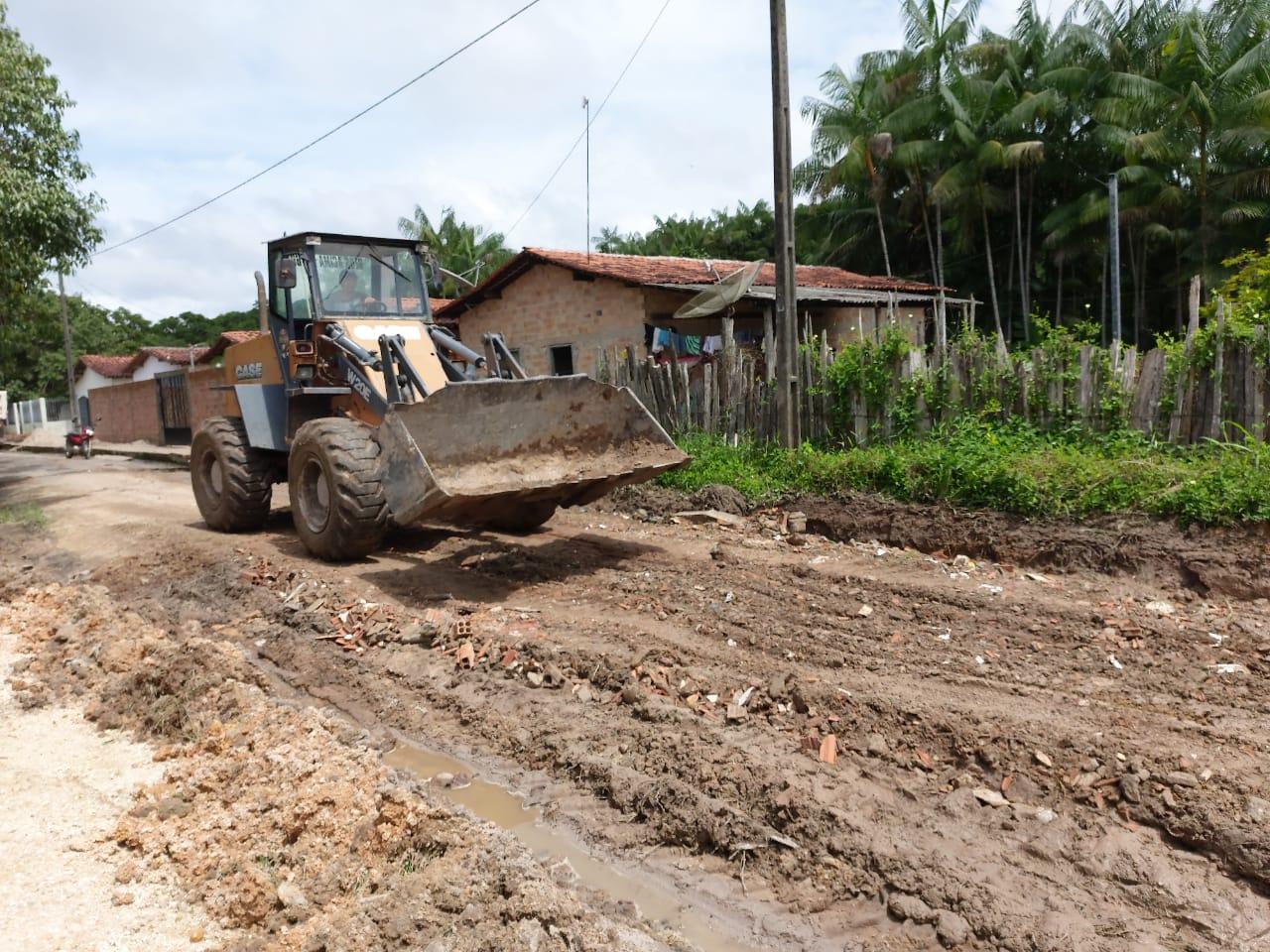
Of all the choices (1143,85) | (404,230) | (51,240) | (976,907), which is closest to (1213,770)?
(976,907)

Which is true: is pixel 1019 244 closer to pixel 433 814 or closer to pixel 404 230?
pixel 404 230

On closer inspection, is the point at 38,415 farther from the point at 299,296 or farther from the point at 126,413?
the point at 299,296

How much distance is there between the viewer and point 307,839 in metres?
3.74

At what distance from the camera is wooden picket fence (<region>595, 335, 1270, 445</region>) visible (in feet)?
26.7

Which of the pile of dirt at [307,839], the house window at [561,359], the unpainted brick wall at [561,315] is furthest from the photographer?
the house window at [561,359]

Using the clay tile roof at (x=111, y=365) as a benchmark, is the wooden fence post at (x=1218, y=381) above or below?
below

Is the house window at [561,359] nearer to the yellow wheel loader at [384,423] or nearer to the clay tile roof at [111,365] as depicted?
the yellow wheel loader at [384,423]

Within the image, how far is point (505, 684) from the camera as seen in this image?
5309 mm

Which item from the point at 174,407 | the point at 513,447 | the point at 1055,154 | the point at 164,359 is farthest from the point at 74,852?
the point at 164,359

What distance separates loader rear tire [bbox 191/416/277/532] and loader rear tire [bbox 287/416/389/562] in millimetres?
1439

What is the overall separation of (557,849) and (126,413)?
30345 millimetres

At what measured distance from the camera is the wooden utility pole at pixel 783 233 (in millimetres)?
10055

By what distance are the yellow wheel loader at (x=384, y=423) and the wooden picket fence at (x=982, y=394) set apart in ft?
10.9

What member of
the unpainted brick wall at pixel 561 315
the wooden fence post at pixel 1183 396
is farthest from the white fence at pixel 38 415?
the wooden fence post at pixel 1183 396
